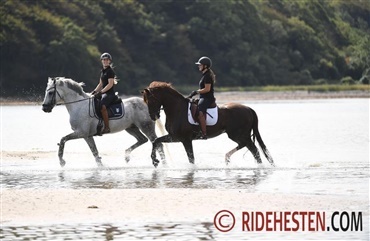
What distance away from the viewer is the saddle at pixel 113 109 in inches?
930

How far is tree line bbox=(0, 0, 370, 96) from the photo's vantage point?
3231 inches

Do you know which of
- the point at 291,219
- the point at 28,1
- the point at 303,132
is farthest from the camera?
the point at 28,1

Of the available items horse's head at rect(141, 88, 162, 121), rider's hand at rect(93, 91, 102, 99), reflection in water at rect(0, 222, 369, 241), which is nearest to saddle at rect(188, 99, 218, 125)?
horse's head at rect(141, 88, 162, 121)

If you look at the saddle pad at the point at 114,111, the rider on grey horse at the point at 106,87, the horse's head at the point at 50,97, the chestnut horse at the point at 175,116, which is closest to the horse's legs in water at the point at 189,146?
the chestnut horse at the point at 175,116

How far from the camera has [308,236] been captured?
13.2m

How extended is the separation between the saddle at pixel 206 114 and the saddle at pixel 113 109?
6.43 feet

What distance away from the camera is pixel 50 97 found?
23422 mm

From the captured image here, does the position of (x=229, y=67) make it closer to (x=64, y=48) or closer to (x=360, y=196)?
(x=64, y=48)

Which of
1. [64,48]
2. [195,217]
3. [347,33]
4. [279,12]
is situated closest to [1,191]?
[195,217]

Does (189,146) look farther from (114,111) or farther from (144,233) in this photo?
(144,233)

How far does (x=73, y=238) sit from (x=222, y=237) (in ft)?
6.18

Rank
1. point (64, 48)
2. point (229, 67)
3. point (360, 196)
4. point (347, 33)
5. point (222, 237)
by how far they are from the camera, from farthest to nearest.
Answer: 1. point (347, 33)
2. point (229, 67)
3. point (64, 48)
4. point (360, 196)
5. point (222, 237)

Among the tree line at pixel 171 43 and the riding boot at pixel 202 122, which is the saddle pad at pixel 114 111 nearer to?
the riding boot at pixel 202 122

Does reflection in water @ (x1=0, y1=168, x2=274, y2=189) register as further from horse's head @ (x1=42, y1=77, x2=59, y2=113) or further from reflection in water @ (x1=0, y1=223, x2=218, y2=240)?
reflection in water @ (x1=0, y1=223, x2=218, y2=240)
